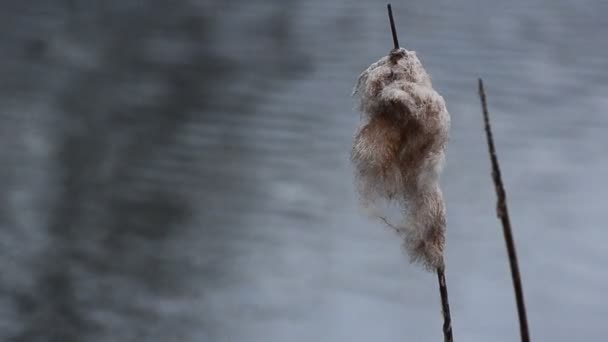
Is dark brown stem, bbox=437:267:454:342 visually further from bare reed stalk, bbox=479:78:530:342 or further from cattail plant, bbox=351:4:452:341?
bare reed stalk, bbox=479:78:530:342

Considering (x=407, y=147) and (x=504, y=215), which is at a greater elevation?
(x=407, y=147)

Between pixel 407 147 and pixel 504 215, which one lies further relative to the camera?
pixel 407 147

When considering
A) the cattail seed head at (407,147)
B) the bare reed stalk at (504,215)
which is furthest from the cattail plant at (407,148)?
the bare reed stalk at (504,215)

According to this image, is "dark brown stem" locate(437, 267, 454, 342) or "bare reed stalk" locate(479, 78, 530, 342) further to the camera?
"dark brown stem" locate(437, 267, 454, 342)

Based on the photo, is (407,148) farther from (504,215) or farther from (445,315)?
(504,215)

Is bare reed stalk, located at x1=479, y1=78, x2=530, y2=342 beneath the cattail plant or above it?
beneath

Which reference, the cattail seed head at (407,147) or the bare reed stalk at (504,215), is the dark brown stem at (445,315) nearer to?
the cattail seed head at (407,147)

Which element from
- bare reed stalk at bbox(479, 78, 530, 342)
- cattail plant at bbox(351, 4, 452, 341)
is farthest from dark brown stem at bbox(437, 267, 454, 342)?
bare reed stalk at bbox(479, 78, 530, 342)

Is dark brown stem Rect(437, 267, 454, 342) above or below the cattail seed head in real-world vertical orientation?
below

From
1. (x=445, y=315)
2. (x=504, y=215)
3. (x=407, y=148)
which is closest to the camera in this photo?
(x=504, y=215)

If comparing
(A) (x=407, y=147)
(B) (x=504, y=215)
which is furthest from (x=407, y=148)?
(B) (x=504, y=215)
